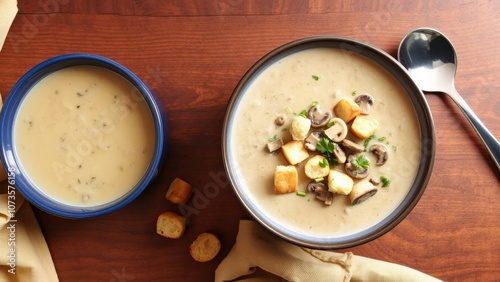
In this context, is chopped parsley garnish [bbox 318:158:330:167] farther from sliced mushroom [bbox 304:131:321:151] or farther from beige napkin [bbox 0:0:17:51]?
beige napkin [bbox 0:0:17:51]

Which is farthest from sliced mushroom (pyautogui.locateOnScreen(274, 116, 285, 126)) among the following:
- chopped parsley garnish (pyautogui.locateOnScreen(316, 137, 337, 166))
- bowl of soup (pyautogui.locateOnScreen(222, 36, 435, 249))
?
chopped parsley garnish (pyautogui.locateOnScreen(316, 137, 337, 166))

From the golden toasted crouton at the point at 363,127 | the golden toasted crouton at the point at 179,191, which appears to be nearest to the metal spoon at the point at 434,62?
the golden toasted crouton at the point at 363,127

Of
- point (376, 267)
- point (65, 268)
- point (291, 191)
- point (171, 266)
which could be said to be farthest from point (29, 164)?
point (376, 267)

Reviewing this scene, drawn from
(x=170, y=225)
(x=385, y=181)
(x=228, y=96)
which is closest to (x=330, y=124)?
(x=385, y=181)

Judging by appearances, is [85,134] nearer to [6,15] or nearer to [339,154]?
[6,15]

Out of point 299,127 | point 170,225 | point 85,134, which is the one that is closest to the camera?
point 299,127

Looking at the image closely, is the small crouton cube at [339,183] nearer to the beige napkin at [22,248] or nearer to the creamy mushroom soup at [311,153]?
the creamy mushroom soup at [311,153]
